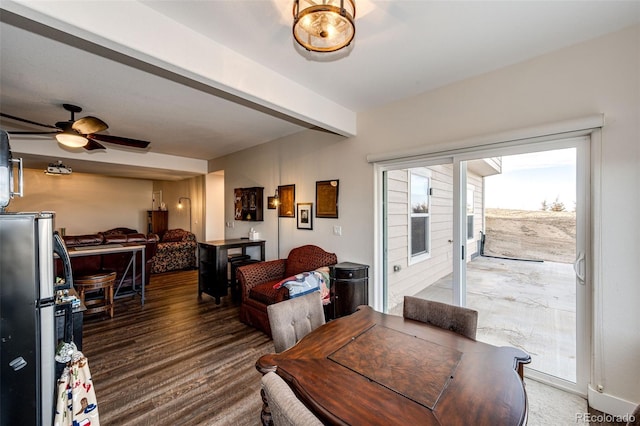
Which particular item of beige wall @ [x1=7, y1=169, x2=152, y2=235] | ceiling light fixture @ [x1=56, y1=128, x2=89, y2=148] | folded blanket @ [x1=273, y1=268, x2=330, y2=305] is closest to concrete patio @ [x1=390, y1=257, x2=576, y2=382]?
folded blanket @ [x1=273, y1=268, x2=330, y2=305]

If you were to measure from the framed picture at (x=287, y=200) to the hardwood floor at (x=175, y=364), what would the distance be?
172 cm

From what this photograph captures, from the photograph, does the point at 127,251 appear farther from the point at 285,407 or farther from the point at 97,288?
the point at 285,407

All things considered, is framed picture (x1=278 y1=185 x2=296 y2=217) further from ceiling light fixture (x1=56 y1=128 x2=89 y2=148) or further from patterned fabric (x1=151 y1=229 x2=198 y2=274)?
patterned fabric (x1=151 y1=229 x2=198 y2=274)

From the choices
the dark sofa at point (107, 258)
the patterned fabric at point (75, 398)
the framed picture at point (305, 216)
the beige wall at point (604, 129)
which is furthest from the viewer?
the framed picture at point (305, 216)

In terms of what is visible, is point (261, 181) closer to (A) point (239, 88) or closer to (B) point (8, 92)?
(A) point (239, 88)

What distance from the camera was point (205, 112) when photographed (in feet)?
11.4

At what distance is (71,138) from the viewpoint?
10.4ft

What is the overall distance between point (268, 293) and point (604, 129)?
11.3 feet

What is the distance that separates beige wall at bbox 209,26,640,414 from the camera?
6.25 feet

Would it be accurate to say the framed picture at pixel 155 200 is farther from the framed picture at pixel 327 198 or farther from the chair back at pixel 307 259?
the framed picture at pixel 327 198

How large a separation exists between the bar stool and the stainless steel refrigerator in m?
2.82

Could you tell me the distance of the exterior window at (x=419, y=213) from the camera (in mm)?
3549

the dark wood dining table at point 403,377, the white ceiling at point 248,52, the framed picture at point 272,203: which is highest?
the white ceiling at point 248,52

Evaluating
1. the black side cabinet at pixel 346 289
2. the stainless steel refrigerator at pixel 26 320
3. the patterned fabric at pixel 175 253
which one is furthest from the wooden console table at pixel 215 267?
the stainless steel refrigerator at pixel 26 320
